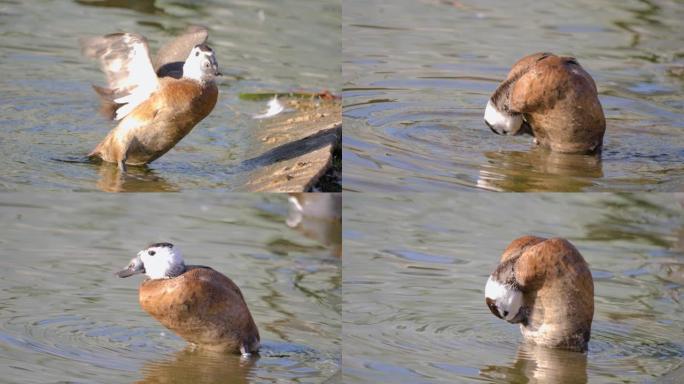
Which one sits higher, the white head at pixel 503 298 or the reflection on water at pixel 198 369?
the white head at pixel 503 298

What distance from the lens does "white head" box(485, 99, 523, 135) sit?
827 centimetres

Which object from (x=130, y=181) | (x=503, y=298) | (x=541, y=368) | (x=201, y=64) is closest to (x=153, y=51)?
(x=201, y=64)

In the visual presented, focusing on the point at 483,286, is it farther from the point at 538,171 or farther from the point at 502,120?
the point at 502,120

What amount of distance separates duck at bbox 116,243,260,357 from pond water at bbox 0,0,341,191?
1220 mm

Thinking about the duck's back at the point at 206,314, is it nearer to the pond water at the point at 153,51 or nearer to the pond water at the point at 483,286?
the pond water at the point at 483,286

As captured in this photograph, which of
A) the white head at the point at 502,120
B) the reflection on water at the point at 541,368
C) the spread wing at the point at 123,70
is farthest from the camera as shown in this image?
the spread wing at the point at 123,70

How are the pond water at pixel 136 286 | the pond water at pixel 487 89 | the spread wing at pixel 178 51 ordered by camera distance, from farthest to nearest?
the spread wing at pixel 178 51, the pond water at pixel 487 89, the pond water at pixel 136 286

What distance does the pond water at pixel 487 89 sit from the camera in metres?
8.02

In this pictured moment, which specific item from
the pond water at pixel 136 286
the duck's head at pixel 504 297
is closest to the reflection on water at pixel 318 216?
the pond water at pixel 136 286

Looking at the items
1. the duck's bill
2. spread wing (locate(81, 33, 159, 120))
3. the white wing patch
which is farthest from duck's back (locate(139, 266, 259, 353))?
the white wing patch

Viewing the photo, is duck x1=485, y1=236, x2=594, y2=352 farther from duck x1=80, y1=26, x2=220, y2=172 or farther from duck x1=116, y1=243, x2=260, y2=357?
duck x1=80, y1=26, x2=220, y2=172

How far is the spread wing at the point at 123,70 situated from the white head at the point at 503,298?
10.8 ft

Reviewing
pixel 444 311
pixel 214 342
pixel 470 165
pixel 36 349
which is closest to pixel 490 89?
pixel 470 165

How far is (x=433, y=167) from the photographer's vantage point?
803cm
